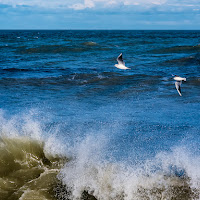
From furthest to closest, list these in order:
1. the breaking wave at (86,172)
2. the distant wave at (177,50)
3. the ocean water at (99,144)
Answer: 1. the distant wave at (177,50)
2. the ocean water at (99,144)
3. the breaking wave at (86,172)

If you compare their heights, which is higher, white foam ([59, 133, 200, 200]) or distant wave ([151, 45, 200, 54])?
distant wave ([151, 45, 200, 54])

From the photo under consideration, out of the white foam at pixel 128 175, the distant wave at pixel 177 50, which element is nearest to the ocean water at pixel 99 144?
the white foam at pixel 128 175

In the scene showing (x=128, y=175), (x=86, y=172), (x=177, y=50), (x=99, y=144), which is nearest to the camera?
(x=128, y=175)

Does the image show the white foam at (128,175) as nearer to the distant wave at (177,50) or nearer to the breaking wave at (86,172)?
the breaking wave at (86,172)

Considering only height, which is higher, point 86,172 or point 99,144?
point 99,144

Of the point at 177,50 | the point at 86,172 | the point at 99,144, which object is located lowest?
the point at 86,172

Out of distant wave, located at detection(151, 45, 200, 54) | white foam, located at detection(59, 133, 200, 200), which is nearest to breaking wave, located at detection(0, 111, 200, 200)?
white foam, located at detection(59, 133, 200, 200)

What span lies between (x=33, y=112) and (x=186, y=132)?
14.8 feet

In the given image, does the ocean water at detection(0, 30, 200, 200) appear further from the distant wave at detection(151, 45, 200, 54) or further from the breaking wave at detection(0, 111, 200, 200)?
the distant wave at detection(151, 45, 200, 54)

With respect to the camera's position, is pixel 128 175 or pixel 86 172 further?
pixel 86 172

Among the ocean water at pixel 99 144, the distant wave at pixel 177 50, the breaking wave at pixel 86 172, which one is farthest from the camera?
the distant wave at pixel 177 50

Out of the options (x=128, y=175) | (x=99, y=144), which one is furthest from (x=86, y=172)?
(x=99, y=144)

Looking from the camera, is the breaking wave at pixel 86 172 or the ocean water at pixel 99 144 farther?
the ocean water at pixel 99 144

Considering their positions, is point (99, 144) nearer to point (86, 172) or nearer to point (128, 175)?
point (86, 172)
